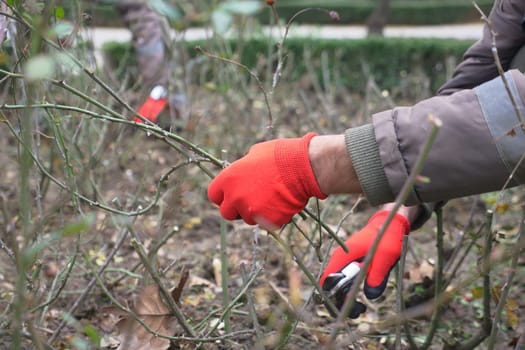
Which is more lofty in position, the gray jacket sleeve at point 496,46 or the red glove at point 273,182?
the gray jacket sleeve at point 496,46

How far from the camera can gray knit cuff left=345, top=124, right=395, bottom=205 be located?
1484 millimetres

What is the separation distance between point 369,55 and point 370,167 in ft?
21.7

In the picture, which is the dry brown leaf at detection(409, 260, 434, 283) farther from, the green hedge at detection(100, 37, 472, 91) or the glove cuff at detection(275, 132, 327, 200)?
the green hedge at detection(100, 37, 472, 91)

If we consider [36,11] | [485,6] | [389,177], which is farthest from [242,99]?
[485,6]

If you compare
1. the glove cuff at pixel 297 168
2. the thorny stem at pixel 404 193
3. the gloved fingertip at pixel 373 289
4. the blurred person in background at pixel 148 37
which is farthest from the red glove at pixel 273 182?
the blurred person in background at pixel 148 37

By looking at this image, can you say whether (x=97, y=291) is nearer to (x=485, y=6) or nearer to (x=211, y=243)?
(x=211, y=243)

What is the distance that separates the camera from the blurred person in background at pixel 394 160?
1.43m

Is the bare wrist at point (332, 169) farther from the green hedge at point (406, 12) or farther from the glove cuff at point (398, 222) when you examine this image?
the green hedge at point (406, 12)

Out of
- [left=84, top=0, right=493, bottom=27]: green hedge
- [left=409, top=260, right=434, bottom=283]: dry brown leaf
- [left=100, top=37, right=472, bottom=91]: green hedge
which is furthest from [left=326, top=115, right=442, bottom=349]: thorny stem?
[left=84, top=0, right=493, bottom=27]: green hedge

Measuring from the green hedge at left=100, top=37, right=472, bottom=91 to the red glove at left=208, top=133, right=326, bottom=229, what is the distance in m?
5.67

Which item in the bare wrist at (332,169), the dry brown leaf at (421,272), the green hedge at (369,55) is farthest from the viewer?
the green hedge at (369,55)

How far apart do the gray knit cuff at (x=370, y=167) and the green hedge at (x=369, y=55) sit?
5.75 m

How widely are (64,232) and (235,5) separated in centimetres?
45

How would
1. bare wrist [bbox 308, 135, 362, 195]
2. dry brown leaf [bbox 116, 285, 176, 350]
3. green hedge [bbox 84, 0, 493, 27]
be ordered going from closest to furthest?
bare wrist [bbox 308, 135, 362, 195] → dry brown leaf [bbox 116, 285, 176, 350] → green hedge [bbox 84, 0, 493, 27]
